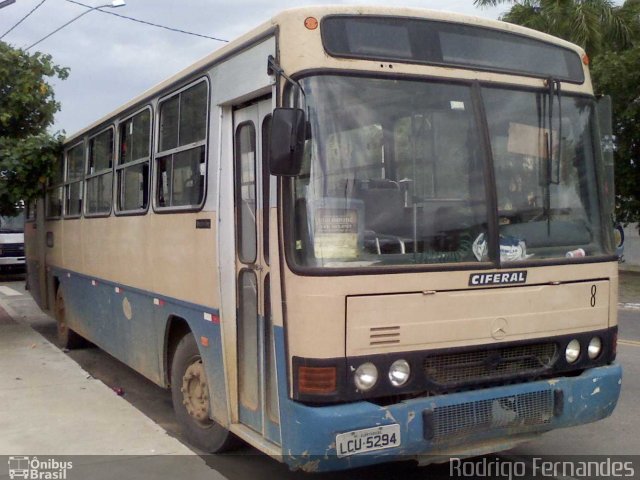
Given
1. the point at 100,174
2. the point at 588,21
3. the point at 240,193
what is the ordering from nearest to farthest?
the point at 240,193 < the point at 100,174 < the point at 588,21

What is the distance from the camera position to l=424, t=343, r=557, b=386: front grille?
445cm

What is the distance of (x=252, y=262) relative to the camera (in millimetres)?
4895

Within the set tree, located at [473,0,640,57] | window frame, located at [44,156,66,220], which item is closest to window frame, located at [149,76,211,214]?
window frame, located at [44,156,66,220]

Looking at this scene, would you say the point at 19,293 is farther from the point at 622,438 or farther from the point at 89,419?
the point at 622,438

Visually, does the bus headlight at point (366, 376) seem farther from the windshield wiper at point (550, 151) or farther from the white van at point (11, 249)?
the white van at point (11, 249)

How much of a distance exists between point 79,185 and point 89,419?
12.3 ft

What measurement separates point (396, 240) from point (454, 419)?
1098 millimetres

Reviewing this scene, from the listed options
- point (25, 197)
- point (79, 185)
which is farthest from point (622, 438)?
point (25, 197)

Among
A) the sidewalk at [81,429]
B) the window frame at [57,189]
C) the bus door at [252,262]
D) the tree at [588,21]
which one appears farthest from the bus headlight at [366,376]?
the tree at [588,21]

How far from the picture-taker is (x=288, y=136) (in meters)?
4.11

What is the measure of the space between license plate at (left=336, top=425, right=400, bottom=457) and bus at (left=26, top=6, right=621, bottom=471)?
11mm

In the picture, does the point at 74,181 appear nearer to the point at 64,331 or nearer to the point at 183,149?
the point at 64,331

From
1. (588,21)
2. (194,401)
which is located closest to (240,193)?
(194,401)

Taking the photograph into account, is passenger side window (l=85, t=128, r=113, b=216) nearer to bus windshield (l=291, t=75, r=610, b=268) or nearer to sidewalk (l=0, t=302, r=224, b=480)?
sidewalk (l=0, t=302, r=224, b=480)
